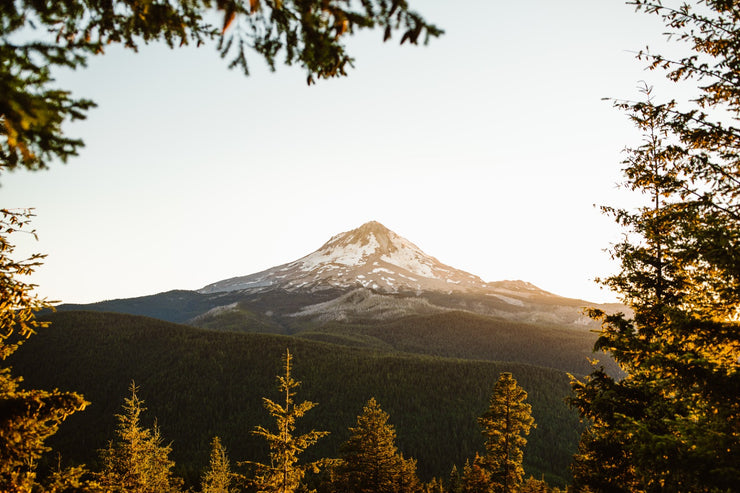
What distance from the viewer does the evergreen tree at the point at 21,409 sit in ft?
17.2

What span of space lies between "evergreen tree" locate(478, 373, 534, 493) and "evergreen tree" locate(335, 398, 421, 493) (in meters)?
5.09

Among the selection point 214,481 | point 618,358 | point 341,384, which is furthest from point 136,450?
point 341,384

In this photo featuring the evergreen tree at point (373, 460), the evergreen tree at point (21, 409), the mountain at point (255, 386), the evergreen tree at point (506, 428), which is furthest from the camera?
the mountain at point (255, 386)

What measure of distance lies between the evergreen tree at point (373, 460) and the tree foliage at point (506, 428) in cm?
507

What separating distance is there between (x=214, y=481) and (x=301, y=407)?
82.7ft

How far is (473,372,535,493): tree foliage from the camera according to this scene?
17672 millimetres

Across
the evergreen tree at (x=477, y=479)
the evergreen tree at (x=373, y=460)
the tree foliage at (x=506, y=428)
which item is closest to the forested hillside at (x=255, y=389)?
the evergreen tree at (x=477, y=479)

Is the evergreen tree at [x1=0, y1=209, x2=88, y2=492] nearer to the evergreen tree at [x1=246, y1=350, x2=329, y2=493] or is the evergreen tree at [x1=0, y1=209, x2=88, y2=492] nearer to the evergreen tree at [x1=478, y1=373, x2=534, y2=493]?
the evergreen tree at [x1=246, y1=350, x2=329, y2=493]

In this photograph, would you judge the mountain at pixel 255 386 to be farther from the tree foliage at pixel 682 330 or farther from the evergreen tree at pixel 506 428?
the tree foliage at pixel 682 330

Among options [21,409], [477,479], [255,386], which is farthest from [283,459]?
[255,386]

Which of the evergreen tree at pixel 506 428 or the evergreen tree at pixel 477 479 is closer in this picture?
the evergreen tree at pixel 506 428

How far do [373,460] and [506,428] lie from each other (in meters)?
7.22

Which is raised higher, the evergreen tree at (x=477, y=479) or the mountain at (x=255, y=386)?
the evergreen tree at (x=477, y=479)

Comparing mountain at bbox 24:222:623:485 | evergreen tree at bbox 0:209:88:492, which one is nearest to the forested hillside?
mountain at bbox 24:222:623:485
